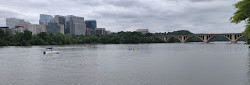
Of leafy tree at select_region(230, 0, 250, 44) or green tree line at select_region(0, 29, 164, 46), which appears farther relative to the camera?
green tree line at select_region(0, 29, 164, 46)

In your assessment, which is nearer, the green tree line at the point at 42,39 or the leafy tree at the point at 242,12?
the leafy tree at the point at 242,12

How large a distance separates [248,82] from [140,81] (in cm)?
923

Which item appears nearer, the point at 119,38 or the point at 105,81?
the point at 105,81

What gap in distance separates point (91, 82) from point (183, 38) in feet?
566

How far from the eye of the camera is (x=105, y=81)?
21953 mm

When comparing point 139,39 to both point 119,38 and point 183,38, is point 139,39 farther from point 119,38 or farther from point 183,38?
point 183,38

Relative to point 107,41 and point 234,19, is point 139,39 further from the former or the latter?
point 234,19

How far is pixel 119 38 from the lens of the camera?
7510 inches

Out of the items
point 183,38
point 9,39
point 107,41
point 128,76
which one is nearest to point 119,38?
point 107,41

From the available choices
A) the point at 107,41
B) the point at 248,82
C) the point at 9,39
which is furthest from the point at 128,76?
the point at 107,41

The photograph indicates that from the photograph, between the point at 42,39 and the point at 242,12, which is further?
the point at 42,39

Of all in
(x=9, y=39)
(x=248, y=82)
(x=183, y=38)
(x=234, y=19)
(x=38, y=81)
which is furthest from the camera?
(x=183, y=38)

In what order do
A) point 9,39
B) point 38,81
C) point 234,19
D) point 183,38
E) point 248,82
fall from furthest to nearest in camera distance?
point 183,38
point 9,39
point 234,19
point 38,81
point 248,82

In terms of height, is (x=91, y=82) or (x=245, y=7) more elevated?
(x=245, y=7)
